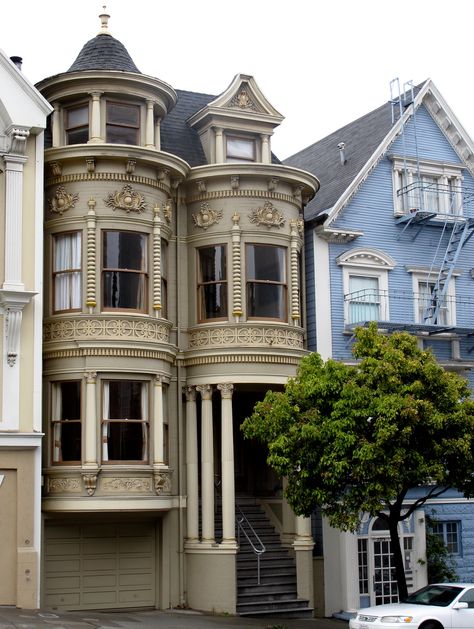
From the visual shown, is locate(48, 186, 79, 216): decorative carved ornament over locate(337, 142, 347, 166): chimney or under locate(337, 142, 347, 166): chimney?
under

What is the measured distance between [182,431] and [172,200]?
6.22m

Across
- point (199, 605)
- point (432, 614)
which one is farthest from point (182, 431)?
point (432, 614)

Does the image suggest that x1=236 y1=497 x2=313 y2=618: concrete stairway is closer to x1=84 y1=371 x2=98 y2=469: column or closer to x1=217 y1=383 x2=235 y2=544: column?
x1=217 y1=383 x2=235 y2=544: column

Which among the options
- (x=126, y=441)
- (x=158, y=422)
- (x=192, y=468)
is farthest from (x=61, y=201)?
(x=192, y=468)

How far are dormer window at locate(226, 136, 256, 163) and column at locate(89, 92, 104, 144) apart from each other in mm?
3964

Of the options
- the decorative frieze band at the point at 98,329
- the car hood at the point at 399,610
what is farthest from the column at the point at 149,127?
the car hood at the point at 399,610

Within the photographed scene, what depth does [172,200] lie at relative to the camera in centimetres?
2720

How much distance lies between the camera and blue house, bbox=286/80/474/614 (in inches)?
1120

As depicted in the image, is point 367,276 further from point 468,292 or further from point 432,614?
point 432,614

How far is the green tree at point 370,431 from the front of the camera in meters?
21.1

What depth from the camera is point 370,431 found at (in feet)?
71.1

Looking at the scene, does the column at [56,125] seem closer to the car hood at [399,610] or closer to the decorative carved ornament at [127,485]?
the decorative carved ornament at [127,485]

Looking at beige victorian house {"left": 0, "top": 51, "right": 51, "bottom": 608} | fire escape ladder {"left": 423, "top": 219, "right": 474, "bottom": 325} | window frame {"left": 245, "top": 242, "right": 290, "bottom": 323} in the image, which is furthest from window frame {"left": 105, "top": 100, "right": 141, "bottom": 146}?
fire escape ladder {"left": 423, "top": 219, "right": 474, "bottom": 325}

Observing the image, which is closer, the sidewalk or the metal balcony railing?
the sidewalk
